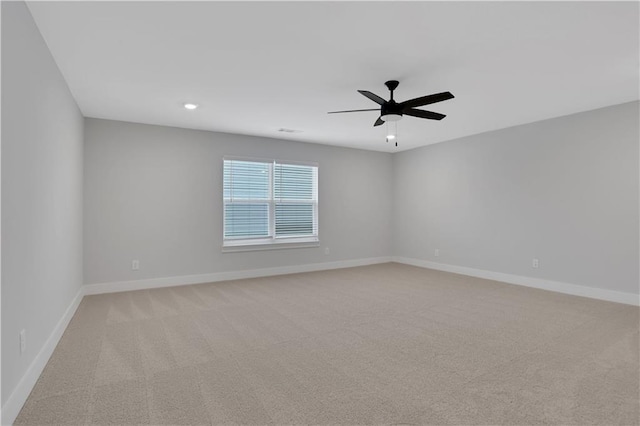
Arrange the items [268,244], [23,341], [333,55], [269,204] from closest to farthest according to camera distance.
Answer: [23,341]
[333,55]
[268,244]
[269,204]

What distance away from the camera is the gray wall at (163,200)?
4613 mm

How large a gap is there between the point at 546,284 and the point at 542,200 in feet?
3.99

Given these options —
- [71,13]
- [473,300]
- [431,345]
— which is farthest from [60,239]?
[473,300]

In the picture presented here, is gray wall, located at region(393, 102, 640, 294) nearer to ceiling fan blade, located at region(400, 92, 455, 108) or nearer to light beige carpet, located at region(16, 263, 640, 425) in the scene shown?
light beige carpet, located at region(16, 263, 640, 425)

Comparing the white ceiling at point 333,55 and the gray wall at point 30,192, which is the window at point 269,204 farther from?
the gray wall at point 30,192

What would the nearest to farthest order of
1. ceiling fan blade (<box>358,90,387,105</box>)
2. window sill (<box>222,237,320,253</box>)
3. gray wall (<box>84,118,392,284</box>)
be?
ceiling fan blade (<box>358,90,387,105</box>) → gray wall (<box>84,118,392,284</box>) → window sill (<box>222,237,320,253</box>)

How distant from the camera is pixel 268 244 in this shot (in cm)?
584

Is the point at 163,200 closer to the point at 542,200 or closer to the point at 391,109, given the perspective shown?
the point at 391,109

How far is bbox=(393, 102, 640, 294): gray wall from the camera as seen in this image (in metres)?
4.14

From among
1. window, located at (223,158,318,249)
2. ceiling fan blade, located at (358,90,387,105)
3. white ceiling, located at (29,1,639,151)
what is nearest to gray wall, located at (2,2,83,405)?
white ceiling, located at (29,1,639,151)

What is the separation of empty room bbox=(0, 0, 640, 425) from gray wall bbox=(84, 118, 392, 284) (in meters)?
0.03

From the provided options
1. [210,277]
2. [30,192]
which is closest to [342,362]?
[30,192]

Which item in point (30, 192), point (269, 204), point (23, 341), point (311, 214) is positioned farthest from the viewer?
point (311, 214)

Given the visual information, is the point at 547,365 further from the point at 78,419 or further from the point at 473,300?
the point at 78,419
